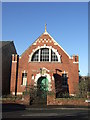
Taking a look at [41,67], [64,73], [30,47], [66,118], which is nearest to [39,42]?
[30,47]

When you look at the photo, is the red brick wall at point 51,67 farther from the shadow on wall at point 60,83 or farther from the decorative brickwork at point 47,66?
the shadow on wall at point 60,83

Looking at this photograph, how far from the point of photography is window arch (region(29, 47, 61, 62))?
23.3 metres

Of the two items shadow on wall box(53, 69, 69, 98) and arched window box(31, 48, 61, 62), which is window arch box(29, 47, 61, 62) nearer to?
arched window box(31, 48, 61, 62)

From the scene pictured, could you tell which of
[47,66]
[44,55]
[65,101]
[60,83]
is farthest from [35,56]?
[65,101]

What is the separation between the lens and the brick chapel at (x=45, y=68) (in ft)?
73.0

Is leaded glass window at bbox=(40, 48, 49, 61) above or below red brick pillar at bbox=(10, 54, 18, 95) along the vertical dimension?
above

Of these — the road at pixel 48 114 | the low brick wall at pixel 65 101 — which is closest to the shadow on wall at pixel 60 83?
the low brick wall at pixel 65 101

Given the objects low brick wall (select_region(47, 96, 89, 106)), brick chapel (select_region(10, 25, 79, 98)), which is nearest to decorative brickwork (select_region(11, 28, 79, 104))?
brick chapel (select_region(10, 25, 79, 98))

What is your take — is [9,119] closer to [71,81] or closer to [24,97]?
[24,97]

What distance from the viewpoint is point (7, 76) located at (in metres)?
26.4

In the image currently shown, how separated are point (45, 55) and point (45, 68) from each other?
84.5 inches

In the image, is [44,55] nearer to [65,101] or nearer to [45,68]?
[45,68]

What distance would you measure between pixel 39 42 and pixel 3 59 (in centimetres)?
728

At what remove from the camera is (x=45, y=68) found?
22734 millimetres
